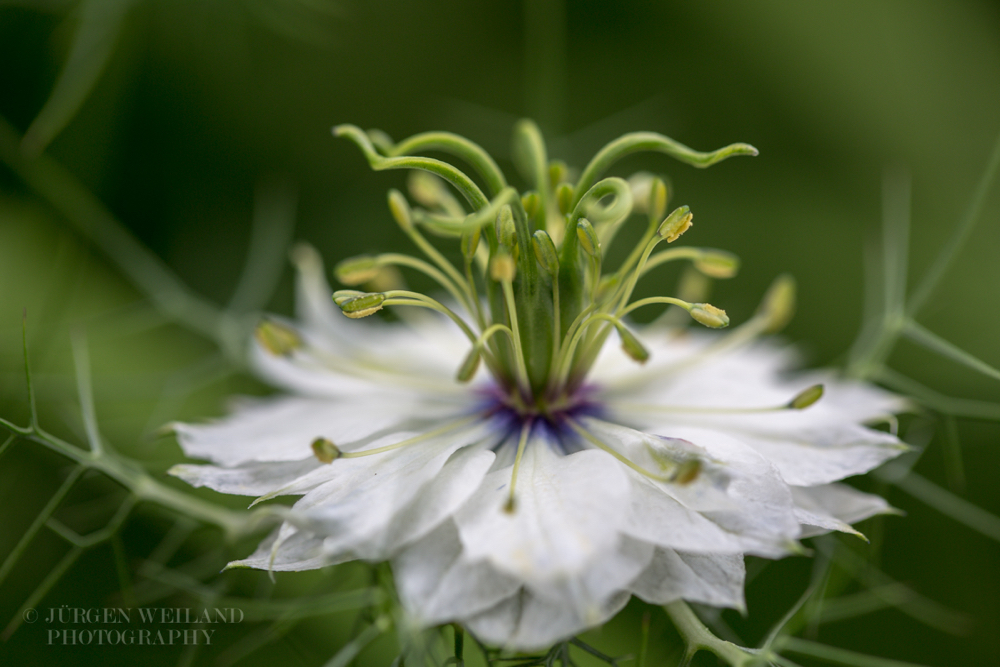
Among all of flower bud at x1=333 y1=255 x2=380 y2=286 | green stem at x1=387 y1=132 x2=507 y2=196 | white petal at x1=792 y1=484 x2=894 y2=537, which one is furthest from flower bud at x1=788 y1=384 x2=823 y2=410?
flower bud at x1=333 y1=255 x2=380 y2=286

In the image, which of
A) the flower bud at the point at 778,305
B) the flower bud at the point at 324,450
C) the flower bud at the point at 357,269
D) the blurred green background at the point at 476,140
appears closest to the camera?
the flower bud at the point at 324,450

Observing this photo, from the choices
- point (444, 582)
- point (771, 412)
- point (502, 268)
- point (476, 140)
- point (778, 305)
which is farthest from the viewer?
point (476, 140)

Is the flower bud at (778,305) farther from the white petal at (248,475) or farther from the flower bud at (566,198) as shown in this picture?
the white petal at (248,475)

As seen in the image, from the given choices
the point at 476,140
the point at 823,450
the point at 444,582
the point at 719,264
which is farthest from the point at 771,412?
the point at 476,140

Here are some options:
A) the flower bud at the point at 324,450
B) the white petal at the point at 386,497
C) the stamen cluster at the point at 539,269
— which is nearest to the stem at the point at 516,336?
the stamen cluster at the point at 539,269

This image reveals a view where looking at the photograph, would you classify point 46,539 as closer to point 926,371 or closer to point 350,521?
point 350,521

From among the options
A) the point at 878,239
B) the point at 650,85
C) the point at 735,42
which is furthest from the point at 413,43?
the point at 878,239

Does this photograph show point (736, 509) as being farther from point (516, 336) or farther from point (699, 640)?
point (516, 336)
